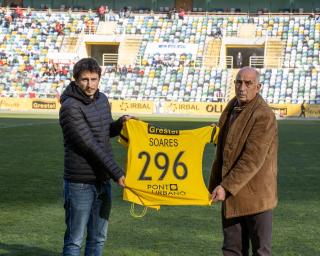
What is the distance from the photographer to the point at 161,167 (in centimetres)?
648

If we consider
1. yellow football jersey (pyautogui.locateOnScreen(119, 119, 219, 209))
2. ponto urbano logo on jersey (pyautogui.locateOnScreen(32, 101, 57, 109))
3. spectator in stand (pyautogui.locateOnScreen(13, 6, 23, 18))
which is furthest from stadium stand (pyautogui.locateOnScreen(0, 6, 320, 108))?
yellow football jersey (pyautogui.locateOnScreen(119, 119, 219, 209))

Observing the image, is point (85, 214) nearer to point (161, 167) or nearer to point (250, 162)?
point (161, 167)

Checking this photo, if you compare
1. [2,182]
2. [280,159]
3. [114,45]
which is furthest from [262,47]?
[2,182]

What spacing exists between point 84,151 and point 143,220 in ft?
13.8

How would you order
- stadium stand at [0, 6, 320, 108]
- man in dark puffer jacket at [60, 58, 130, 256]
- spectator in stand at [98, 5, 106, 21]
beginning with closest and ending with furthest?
man in dark puffer jacket at [60, 58, 130, 256] → stadium stand at [0, 6, 320, 108] → spectator in stand at [98, 5, 106, 21]

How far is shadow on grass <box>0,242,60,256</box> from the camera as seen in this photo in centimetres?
757

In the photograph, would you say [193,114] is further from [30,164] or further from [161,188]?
[161,188]

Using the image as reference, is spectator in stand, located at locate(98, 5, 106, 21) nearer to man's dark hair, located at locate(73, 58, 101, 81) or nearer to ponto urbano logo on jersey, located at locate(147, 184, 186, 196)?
ponto urbano logo on jersey, located at locate(147, 184, 186, 196)

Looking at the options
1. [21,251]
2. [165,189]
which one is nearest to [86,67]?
[165,189]

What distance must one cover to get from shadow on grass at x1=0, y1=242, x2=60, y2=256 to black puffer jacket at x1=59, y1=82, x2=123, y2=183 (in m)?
2.13

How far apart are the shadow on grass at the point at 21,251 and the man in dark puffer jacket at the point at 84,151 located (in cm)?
184

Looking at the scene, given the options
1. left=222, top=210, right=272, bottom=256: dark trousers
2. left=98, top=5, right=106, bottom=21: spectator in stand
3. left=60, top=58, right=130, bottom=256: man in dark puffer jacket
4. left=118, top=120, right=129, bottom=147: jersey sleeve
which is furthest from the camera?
left=98, top=5, right=106, bottom=21: spectator in stand

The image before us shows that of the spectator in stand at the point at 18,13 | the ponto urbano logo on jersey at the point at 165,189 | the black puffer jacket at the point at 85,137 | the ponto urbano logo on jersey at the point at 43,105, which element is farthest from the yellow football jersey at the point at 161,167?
the spectator in stand at the point at 18,13

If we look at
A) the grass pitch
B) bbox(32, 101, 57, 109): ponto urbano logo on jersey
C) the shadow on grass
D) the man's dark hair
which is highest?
the man's dark hair
